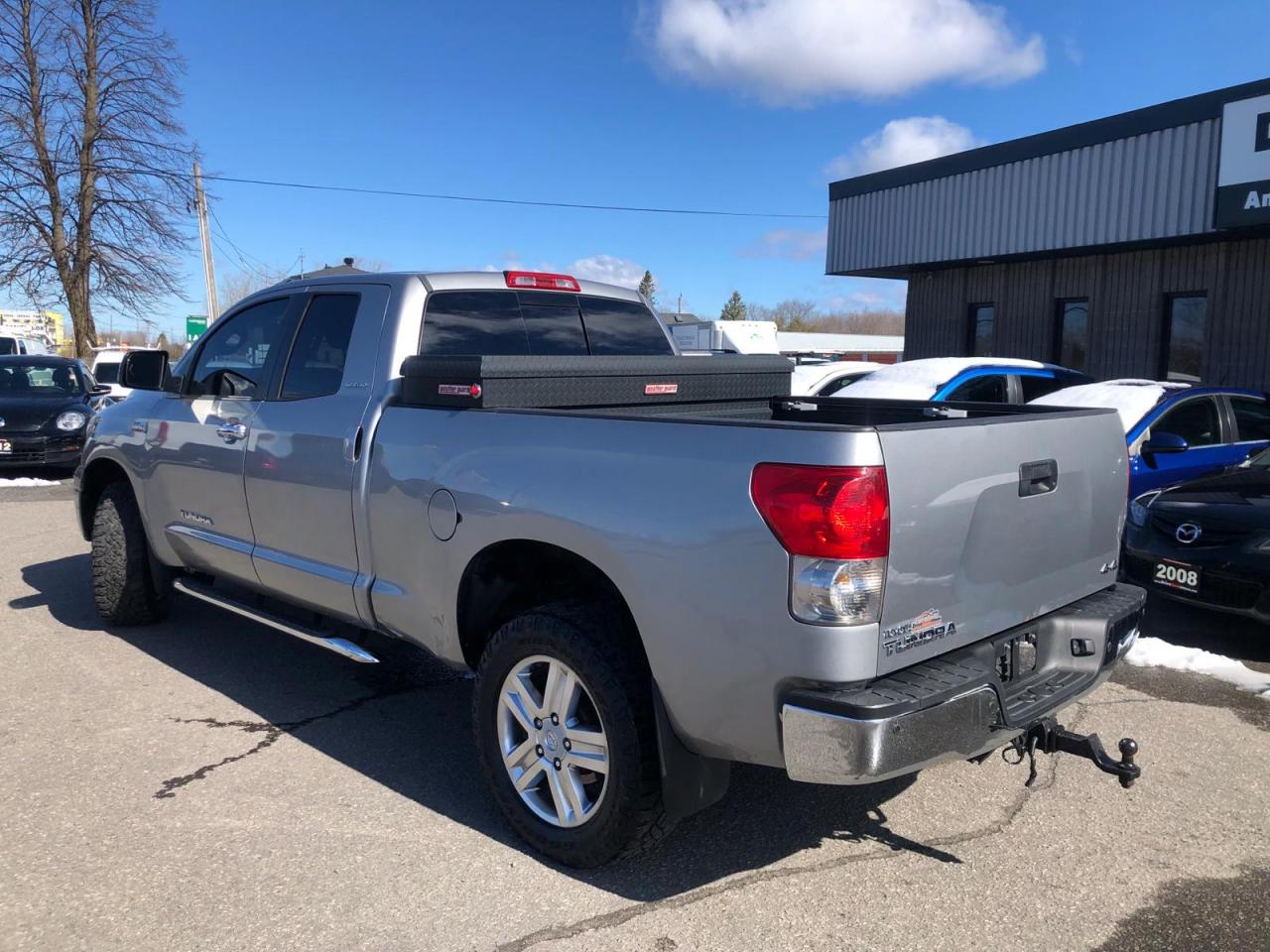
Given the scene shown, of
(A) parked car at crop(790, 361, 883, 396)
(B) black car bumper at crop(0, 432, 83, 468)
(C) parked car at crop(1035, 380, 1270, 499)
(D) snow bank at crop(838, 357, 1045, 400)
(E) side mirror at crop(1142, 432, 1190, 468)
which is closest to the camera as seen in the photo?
(E) side mirror at crop(1142, 432, 1190, 468)

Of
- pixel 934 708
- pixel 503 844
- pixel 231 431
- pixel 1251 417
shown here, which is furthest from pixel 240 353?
pixel 1251 417

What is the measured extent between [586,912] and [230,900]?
1.10 metres

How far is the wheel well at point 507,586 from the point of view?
3.48 metres

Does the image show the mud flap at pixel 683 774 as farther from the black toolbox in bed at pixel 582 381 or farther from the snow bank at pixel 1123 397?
the snow bank at pixel 1123 397

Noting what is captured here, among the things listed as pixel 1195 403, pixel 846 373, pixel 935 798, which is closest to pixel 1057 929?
pixel 935 798

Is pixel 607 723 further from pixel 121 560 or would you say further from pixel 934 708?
pixel 121 560

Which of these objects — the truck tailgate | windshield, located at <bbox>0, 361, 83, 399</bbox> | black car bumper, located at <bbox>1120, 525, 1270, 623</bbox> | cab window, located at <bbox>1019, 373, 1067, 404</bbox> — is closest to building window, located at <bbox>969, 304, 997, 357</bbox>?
cab window, located at <bbox>1019, 373, 1067, 404</bbox>

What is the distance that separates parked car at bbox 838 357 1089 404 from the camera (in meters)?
9.32

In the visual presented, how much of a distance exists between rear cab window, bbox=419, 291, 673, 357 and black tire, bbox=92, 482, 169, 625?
253 centimetres

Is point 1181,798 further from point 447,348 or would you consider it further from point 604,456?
point 447,348

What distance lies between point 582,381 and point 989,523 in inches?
66.3

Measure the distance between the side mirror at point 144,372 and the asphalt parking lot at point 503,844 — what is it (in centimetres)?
161

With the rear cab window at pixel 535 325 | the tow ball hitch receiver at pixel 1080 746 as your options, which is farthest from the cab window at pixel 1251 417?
the tow ball hitch receiver at pixel 1080 746

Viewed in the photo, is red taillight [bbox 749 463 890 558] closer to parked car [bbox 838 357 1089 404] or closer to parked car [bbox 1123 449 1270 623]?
parked car [bbox 1123 449 1270 623]
